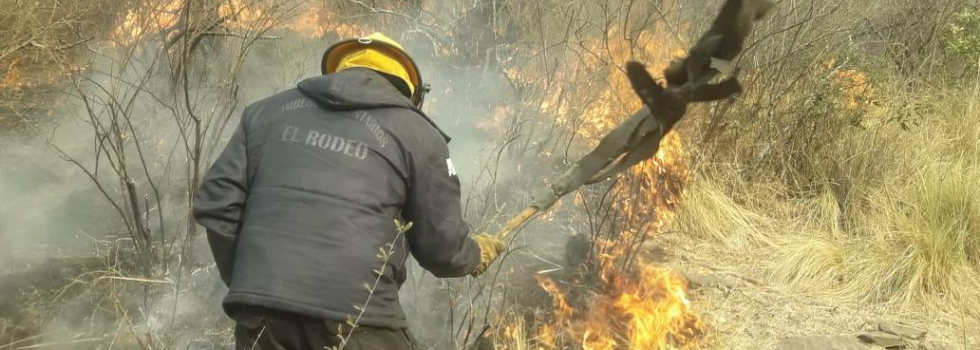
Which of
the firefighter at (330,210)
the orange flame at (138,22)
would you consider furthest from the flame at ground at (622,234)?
the orange flame at (138,22)

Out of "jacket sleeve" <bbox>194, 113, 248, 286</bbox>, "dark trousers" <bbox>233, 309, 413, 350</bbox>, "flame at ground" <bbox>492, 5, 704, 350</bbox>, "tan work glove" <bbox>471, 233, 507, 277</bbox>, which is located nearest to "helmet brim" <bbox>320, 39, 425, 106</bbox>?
"jacket sleeve" <bbox>194, 113, 248, 286</bbox>

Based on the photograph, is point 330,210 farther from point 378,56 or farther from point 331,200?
point 378,56

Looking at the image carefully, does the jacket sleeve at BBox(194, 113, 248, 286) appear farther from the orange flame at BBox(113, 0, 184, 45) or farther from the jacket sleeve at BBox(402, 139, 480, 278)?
the orange flame at BBox(113, 0, 184, 45)

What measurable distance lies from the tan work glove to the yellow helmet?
2.38 ft

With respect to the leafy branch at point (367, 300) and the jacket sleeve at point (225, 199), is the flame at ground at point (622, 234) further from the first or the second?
the jacket sleeve at point (225, 199)

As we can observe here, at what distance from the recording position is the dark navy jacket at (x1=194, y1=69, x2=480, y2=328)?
2275 mm

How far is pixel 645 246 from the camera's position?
17.5 ft

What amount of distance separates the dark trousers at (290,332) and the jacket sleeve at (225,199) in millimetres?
307

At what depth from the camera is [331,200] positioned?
2.31m

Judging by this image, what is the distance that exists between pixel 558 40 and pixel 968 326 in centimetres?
410

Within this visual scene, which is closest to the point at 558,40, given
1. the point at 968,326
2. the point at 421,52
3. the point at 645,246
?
the point at 421,52

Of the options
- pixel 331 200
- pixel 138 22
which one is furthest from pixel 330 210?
pixel 138 22

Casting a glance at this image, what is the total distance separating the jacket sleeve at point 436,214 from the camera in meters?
2.46

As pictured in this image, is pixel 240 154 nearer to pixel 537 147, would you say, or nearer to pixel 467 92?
pixel 537 147
